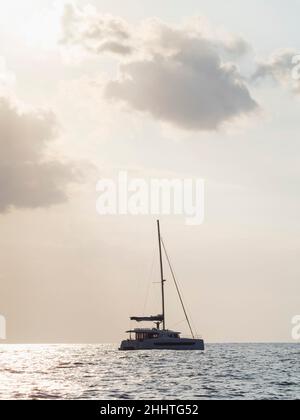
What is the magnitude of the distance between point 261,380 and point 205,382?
306 inches

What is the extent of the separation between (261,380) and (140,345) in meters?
81.9

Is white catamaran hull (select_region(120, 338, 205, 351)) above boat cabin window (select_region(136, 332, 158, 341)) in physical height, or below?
below

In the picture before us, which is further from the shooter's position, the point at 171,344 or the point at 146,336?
the point at 146,336

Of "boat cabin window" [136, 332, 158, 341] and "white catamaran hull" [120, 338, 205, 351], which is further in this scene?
"boat cabin window" [136, 332, 158, 341]

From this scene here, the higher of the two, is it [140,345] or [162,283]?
[162,283]

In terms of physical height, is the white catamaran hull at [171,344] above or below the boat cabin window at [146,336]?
below

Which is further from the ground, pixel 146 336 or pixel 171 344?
pixel 146 336

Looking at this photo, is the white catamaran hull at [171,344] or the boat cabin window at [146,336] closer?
the white catamaran hull at [171,344]
